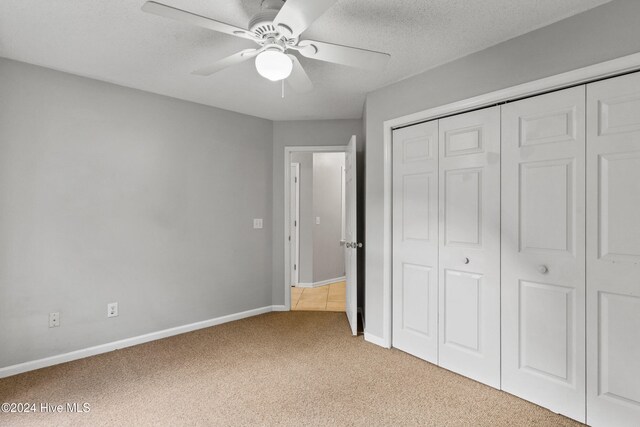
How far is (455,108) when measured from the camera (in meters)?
2.45

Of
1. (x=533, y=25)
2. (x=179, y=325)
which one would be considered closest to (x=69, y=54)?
(x=179, y=325)

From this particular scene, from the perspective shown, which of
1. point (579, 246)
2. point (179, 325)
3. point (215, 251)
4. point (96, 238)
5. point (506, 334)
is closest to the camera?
point (579, 246)

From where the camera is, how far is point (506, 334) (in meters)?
2.21

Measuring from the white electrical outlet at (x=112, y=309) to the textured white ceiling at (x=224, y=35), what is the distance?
76.7 inches

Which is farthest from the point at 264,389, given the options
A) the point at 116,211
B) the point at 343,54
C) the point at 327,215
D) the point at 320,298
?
the point at 327,215

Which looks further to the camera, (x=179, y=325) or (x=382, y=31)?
(x=179, y=325)

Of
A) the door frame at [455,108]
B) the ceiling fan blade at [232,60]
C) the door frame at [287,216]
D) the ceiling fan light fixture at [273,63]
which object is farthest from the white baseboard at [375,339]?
the ceiling fan blade at [232,60]

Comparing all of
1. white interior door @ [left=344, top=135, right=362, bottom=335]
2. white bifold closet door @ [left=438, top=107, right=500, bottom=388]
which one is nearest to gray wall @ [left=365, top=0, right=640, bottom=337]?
white interior door @ [left=344, top=135, right=362, bottom=335]

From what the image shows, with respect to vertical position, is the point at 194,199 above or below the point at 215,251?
above

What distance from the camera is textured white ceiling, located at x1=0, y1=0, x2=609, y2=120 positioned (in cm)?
182

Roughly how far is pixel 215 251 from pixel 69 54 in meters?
2.08

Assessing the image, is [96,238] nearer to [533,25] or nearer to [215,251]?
[215,251]

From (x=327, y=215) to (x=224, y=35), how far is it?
375cm

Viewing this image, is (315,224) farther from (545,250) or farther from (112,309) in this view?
(545,250)
